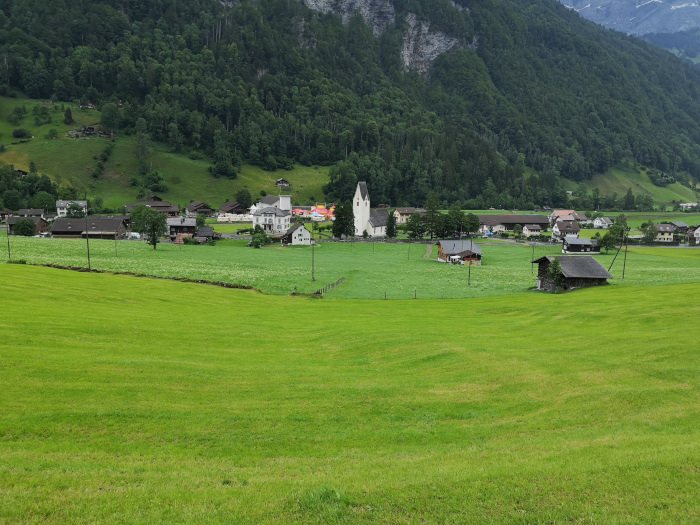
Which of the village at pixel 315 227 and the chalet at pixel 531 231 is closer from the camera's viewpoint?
the village at pixel 315 227

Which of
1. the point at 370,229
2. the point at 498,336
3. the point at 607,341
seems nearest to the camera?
the point at 607,341

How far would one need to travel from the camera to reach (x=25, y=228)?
341ft

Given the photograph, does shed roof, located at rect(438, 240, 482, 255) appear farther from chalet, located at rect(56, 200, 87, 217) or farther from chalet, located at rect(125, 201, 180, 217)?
chalet, located at rect(56, 200, 87, 217)

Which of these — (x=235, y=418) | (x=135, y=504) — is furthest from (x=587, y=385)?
(x=135, y=504)

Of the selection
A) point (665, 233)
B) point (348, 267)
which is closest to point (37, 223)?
point (348, 267)

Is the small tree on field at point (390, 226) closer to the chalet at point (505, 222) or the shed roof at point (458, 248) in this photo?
the chalet at point (505, 222)

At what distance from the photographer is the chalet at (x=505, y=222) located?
147625 mm

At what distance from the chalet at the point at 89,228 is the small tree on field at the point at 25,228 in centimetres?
401

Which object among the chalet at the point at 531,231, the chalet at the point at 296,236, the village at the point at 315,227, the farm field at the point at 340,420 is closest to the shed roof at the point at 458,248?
the village at the point at 315,227

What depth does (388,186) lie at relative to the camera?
19375cm

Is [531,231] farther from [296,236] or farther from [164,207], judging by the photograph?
[164,207]

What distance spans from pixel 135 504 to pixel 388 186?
189 metres

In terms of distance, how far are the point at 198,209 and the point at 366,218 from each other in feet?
181

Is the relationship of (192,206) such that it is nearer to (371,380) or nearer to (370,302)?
(370,302)
